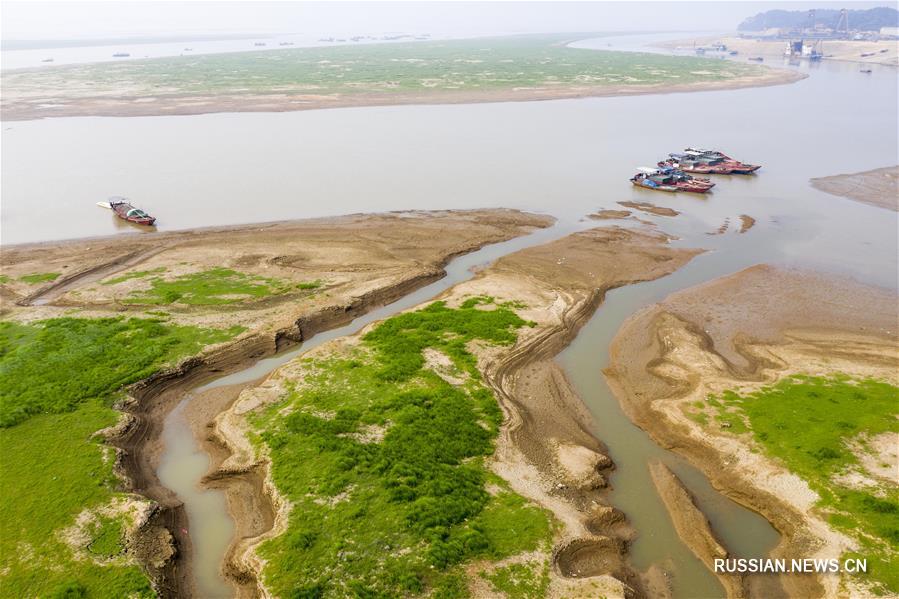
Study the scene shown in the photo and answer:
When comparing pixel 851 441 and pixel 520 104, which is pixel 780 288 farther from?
pixel 520 104

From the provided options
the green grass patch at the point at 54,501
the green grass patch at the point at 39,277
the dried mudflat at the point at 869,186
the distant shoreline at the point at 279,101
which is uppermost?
the distant shoreline at the point at 279,101

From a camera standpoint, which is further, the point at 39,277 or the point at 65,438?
the point at 39,277

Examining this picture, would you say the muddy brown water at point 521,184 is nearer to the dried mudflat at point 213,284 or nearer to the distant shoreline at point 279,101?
the dried mudflat at point 213,284

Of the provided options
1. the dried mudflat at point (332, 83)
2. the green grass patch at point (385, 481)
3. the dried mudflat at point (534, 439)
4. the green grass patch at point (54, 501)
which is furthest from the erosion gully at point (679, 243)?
the dried mudflat at point (332, 83)

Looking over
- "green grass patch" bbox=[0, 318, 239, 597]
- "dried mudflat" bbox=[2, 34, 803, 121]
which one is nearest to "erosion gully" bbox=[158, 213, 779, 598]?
"green grass patch" bbox=[0, 318, 239, 597]

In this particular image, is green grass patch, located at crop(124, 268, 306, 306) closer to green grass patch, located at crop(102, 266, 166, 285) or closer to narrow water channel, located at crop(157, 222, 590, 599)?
green grass patch, located at crop(102, 266, 166, 285)

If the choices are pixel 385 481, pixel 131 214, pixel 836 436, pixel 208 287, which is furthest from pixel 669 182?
pixel 131 214

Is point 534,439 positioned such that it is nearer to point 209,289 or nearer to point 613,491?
point 613,491
